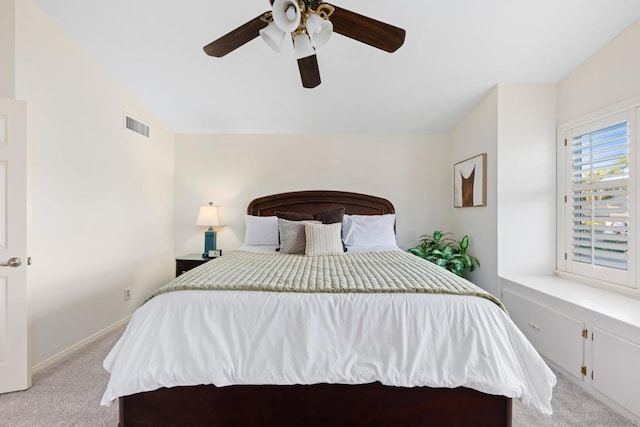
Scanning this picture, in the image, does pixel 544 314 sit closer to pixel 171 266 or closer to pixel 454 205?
pixel 454 205

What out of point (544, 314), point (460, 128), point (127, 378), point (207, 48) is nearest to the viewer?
point (127, 378)

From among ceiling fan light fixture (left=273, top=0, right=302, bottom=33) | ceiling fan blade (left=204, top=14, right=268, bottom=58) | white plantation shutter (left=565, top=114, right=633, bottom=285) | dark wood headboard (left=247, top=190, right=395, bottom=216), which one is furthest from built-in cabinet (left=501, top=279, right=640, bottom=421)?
ceiling fan blade (left=204, top=14, right=268, bottom=58)

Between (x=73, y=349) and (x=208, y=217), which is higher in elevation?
(x=208, y=217)

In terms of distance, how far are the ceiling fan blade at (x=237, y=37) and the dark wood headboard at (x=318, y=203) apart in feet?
7.19

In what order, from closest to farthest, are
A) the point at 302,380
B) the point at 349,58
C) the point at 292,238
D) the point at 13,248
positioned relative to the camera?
the point at 302,380
the point at 13,248
the point at 349,58
the point at 292,238

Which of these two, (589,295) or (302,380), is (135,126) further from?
(589,295)

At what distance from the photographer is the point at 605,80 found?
238cm

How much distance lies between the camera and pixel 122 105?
306cm

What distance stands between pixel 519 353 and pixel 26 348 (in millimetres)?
2935

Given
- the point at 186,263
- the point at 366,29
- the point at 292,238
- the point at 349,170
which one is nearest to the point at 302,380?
the point at 292,238

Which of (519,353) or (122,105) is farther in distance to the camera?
(122,105)

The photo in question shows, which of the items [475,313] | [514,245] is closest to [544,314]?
[514,245]

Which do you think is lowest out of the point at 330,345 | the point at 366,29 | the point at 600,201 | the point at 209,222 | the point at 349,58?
the point at 330,345

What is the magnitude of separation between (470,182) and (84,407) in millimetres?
3807
